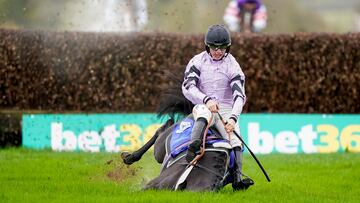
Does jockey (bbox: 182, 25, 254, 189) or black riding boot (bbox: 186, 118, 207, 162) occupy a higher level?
jockey (bbox: 182, 25, 254, 189)

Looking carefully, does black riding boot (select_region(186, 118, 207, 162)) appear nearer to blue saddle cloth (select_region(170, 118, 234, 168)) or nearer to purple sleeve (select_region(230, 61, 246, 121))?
blue saddle cloth (select_region(170, 118, 234, 168))

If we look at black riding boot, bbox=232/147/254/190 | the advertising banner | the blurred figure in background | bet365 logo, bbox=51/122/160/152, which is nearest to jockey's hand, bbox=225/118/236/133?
black riding boot, bbox=232/147/254/190

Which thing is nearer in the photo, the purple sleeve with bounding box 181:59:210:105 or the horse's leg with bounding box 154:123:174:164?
the purple sleeve with bounding box 181:59:210:105

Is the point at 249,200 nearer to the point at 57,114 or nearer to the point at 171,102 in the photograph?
the point at 171,102

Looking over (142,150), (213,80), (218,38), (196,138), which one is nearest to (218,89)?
(213,80)

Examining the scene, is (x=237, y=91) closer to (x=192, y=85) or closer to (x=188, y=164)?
(x=192, y=85)

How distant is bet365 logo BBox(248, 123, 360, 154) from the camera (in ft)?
59.4

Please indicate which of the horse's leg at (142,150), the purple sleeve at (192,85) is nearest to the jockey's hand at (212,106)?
the purple sleeve at (192,85)

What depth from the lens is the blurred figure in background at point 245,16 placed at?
70.5 feet

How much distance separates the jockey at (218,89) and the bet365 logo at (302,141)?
261 inches

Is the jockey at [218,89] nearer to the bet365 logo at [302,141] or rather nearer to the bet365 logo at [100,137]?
the bet365 logo at [100,137]

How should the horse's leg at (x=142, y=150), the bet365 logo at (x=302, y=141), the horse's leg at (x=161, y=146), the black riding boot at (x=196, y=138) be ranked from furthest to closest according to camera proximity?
1. the bet365 logo at (x=302, y=141)
2. the horse's leg at (x=142, y=150)
3. the horse's leg at (x=161, y=146)
4. the black riding boot at (x=196, y=138)

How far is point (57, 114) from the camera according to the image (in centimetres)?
1816

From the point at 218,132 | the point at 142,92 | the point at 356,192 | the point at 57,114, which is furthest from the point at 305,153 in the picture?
the point at 218,132
